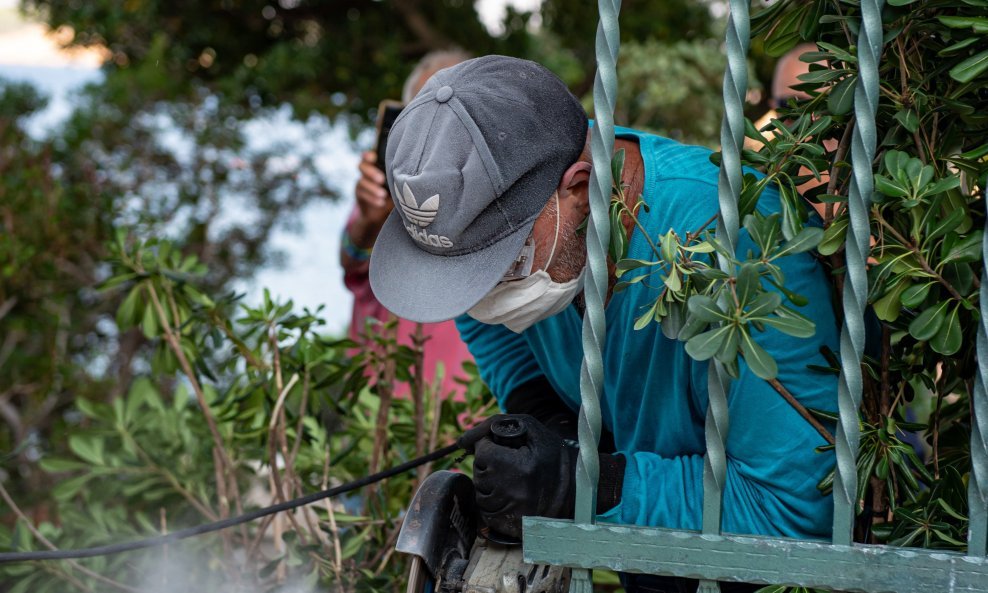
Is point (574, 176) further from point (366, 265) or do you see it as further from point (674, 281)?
point (366, 265)

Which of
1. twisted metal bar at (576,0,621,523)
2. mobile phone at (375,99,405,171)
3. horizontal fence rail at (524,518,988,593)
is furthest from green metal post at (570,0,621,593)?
mobile phone at (375,99,405,171)

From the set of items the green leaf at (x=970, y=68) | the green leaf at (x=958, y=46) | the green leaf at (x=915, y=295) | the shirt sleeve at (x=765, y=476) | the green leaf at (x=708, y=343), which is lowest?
the shirt sleeve at (x=765, y=476)

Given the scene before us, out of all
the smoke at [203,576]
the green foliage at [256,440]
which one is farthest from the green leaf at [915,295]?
the smoke at [203,576]

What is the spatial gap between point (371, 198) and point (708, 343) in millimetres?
2454

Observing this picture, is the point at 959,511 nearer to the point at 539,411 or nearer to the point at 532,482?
the point at 532,482

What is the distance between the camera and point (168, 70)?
5.66 m

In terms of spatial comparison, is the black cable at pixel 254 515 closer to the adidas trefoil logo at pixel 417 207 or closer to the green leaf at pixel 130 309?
the adidas trefoil logo at pixel 417 207

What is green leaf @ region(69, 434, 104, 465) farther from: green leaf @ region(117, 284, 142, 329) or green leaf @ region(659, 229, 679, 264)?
green leaf @ region(659, 229, 679, 264)

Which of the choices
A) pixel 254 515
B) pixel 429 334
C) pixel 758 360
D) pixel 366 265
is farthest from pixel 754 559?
pixel 366 265

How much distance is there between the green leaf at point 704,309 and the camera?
1.22m

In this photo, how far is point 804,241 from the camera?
4.12ft

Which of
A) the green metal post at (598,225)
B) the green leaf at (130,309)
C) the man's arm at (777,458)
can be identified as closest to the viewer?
the green metal post at (598,225)

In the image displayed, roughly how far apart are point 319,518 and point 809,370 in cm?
137

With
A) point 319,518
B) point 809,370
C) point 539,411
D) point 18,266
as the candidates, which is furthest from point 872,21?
point 18,266
